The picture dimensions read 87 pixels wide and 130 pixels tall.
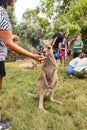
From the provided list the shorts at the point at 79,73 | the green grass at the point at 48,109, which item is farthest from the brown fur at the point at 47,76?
the shorts at the point at 79,73

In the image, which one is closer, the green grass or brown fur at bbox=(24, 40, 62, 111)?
the green grass

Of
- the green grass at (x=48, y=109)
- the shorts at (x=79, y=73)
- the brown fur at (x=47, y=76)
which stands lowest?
the shorts at (x=79, y=73)

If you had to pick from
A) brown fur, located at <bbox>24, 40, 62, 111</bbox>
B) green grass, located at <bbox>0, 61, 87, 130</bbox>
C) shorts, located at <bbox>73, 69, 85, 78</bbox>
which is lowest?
shorts, located at <bbox>73, 69, 85, 78</bbox>

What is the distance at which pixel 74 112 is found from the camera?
198 inches

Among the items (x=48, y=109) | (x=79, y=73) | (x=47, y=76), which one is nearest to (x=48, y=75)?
(x=47, y=76)

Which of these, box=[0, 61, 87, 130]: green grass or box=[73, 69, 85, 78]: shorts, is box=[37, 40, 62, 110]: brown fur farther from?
box=[73, 69, 85, 78]: shorts

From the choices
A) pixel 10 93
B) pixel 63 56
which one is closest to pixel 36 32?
pixel 63 56

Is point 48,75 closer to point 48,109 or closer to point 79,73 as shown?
point 48,109

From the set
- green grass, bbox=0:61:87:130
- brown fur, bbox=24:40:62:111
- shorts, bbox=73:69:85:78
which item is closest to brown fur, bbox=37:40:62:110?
brown fur, bbox=24:40:62:111

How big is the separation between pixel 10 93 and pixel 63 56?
7.39 meters

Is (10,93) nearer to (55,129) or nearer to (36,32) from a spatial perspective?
(55,129)

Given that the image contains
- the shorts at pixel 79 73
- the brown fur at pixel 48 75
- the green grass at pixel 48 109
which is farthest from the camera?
the shorts at pixel 79 73

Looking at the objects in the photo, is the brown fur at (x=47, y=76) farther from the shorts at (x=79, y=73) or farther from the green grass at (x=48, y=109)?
the shorts at (x=79, y=73)

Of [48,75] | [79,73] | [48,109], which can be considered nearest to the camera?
[48,109]
